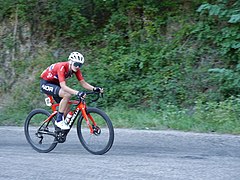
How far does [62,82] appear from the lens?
28.8 ft

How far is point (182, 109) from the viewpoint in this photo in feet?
40.3

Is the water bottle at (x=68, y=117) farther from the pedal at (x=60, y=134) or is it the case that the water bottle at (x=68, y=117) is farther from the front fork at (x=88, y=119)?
the front fork at (x=88, y=119)

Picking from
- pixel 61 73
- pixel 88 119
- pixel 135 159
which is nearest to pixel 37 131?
pixel 88 119

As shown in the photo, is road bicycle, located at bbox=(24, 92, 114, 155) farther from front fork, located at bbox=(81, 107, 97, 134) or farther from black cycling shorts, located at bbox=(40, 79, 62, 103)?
black cycling shorts, located at bbox=(40, 79, 62, 103)

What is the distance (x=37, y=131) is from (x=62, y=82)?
138cm

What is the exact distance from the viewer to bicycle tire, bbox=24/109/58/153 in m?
9.46

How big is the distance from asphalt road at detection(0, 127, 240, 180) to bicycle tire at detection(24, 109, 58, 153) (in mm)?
162

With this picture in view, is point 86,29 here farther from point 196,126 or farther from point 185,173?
point 185,173

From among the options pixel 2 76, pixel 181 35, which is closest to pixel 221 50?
pixel 181 35

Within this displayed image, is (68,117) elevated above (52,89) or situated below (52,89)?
below

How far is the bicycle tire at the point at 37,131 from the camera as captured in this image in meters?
9.46

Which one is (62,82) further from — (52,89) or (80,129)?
(80,129)

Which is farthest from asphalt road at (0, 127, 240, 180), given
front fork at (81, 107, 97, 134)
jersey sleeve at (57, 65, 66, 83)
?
jersey sleeve at (57, 65, 66, 83)

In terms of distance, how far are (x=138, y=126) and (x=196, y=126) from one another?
4.26 ft
